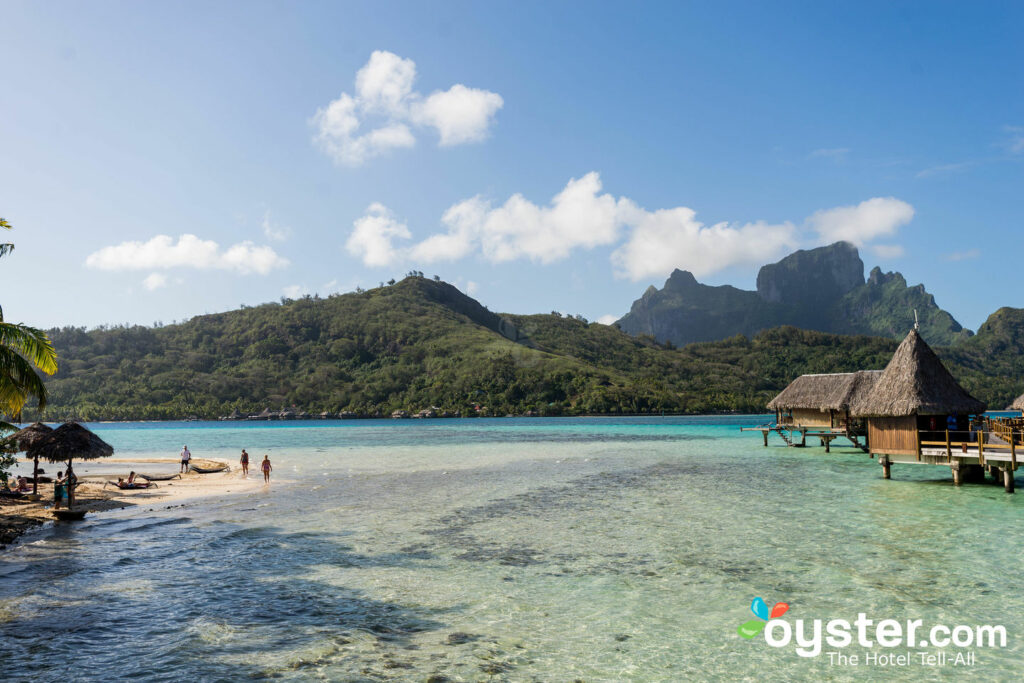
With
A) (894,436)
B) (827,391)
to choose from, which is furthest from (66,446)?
(827,391)

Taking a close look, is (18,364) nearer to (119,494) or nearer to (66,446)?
(66,446)

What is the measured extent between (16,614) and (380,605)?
6212mm

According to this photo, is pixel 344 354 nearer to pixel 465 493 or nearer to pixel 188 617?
pixel 465 493

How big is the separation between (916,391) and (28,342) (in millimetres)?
29659

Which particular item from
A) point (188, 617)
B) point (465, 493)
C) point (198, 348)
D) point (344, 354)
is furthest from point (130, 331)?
point (188, 617)

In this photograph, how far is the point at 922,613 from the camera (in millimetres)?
10367

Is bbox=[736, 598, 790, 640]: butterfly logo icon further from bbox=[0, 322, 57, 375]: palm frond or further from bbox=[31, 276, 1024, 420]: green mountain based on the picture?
bbox=[31, 276, 1024, 420]: green mountain

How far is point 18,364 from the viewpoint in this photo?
38.3 feet

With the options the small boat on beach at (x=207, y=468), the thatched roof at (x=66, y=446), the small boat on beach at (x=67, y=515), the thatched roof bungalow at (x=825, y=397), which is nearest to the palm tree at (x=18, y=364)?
the small boat on beach at (x=67, y=515)

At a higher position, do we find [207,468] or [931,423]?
[931,423]

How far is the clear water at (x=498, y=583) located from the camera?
8.73 metres

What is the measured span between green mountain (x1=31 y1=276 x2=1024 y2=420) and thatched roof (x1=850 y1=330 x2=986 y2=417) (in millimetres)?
115655

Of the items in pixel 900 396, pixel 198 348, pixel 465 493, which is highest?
pixel 198 348

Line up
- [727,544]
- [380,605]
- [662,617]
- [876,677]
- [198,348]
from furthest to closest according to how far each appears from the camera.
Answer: [198,348], [727,544], [380,605], [662,617], [876,677]
